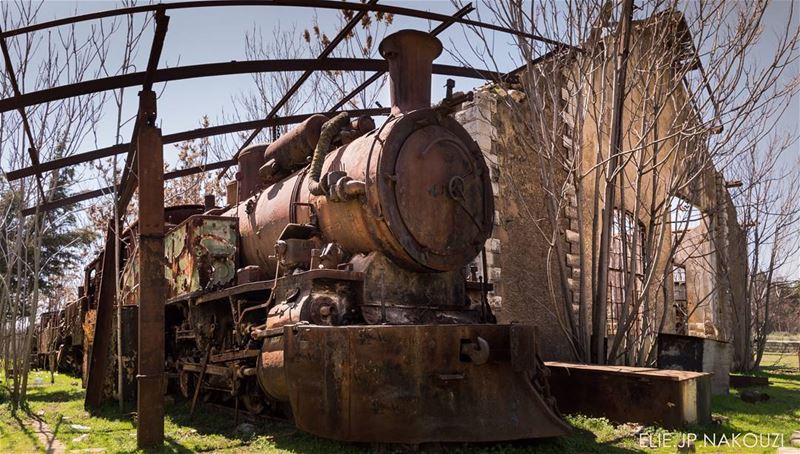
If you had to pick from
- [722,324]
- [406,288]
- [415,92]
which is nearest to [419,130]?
[415,92]

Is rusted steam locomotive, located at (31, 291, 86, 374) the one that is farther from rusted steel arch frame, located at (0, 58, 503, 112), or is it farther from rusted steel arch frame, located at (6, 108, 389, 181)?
rusted steel arch frame, located at (0, 58, 503, 112)

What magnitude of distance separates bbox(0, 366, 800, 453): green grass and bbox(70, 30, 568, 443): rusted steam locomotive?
233mm

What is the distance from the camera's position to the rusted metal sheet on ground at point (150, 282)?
5.65 m

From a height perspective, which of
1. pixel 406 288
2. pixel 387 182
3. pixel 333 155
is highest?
pixel 333 155

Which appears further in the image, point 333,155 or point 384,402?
point 333,155

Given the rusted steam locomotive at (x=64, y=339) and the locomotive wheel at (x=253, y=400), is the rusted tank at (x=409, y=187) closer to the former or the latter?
the locomotive wheel at (x=253, y=400)

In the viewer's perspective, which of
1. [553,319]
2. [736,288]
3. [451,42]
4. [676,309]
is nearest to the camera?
[451,42]

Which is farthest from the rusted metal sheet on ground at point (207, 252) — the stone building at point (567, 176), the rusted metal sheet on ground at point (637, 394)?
the rusted metal sheet on ground at point (637, 394)

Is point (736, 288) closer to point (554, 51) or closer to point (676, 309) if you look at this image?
point (676, 309)

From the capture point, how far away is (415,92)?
6406 millimetres

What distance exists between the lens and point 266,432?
5977mm

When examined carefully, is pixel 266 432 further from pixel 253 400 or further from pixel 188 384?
pixel 188 384

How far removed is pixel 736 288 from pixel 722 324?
63.4 inches

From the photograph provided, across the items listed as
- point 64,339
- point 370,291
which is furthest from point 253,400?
point 64,339
